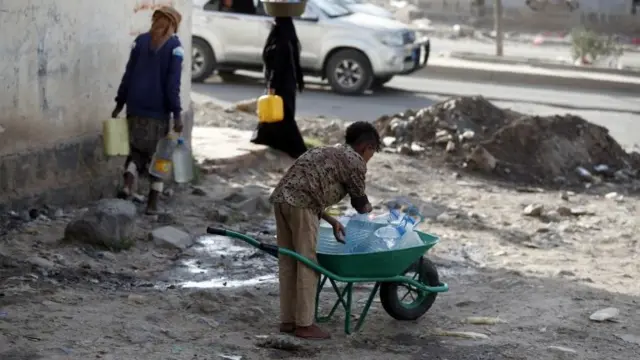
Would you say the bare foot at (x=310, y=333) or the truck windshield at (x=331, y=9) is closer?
the bare foot at (x=310, y=333)

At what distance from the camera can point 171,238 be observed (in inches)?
334

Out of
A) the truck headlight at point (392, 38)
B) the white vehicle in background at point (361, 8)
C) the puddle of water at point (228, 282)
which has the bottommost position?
the puddle of water at point (228, 282)

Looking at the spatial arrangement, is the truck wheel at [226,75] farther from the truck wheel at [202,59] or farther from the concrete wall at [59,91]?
the concrete wall at [59,91]

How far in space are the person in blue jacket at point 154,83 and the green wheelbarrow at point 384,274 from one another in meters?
2.58

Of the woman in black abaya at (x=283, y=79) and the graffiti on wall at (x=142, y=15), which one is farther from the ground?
the graffiti on wall at (x=142, y=15)

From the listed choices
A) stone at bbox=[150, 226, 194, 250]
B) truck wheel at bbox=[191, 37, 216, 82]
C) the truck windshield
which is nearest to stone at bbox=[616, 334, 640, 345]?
stone at bbox=[150, 226, 194, 250]

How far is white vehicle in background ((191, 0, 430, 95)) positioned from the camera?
1745cm

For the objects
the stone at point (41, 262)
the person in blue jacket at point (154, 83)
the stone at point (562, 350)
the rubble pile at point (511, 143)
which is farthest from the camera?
the rubble pile at point (511, 143)

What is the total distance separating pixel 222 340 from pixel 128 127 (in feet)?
10.8

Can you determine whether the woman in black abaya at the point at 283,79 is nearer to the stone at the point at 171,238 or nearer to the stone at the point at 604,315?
the stone at the point at 171,238

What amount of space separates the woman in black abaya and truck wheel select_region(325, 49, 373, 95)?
5.57m

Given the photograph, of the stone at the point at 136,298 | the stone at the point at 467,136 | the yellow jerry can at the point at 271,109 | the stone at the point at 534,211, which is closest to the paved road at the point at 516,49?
the stone at the point at 467,136

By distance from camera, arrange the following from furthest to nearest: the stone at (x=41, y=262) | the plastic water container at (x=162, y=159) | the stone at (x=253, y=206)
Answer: the stone at (x=253, y=206)
the plastic water container at (x=162, y=159)
the stone at (x=41, y=262)

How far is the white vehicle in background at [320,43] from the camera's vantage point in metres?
Result: 17.5
